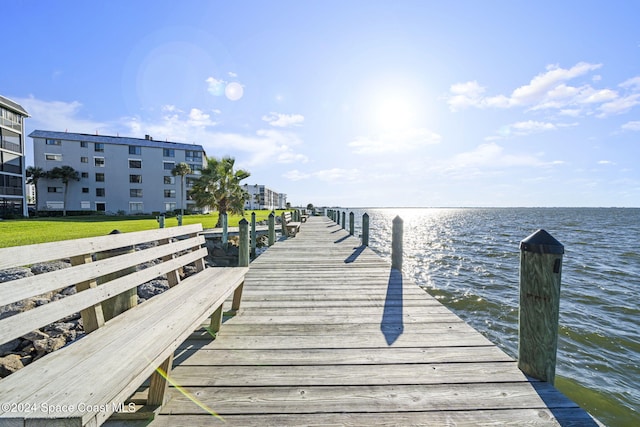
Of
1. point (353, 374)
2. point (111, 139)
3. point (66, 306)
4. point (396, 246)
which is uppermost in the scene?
point (111, 139)

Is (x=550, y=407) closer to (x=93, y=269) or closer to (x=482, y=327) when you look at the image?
(x=93, y=269)

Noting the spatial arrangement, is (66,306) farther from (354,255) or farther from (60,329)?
(354,255)

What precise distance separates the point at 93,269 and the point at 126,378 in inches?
39.6

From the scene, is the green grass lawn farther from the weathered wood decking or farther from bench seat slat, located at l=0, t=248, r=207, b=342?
the weathered wood decking

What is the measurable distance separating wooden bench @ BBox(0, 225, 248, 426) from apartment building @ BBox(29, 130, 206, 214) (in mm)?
45909

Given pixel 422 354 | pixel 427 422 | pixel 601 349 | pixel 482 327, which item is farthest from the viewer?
pixel 482 327

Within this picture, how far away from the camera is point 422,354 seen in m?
2.82

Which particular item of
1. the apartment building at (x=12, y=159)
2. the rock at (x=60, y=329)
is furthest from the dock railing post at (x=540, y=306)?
the apartment building at (x=12, y=159)

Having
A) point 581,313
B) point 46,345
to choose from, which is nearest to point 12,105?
point 46,345

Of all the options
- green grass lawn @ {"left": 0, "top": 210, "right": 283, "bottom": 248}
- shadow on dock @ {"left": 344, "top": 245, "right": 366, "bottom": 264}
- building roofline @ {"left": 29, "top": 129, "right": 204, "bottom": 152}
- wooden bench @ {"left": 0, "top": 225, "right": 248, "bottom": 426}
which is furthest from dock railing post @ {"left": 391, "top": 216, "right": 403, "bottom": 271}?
building roofline @ {"left": 29, "top": 129, "right": 204, "bottom": 152}

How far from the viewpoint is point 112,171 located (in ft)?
143

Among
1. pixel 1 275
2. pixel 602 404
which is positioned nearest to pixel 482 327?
pixel 602 404

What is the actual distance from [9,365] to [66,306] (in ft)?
12.9

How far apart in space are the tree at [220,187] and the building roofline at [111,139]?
104ft
